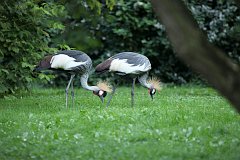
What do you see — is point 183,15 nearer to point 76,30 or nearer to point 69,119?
point 76,30

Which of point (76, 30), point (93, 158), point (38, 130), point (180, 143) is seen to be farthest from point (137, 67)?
point (76, 30)

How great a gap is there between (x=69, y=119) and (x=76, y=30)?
4.86 meters

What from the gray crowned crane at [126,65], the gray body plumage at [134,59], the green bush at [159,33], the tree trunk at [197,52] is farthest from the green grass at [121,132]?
the green bush at [159,33]

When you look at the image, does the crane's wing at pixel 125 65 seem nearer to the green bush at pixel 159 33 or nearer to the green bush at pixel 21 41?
the green bush at pixel 21 41

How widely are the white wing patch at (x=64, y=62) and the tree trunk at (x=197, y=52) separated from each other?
6.90m

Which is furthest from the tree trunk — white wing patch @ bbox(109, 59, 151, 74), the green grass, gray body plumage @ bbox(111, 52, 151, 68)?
gray body plumage @ bbox(111, 52, 151, 68)

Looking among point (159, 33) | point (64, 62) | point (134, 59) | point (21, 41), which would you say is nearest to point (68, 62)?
point (64, 62)

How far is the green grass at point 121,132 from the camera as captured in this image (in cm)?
777

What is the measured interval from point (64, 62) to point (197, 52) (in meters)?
7.07

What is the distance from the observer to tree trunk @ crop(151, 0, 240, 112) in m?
5.26

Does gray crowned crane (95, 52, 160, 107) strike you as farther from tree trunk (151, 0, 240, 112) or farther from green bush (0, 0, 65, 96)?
tree trunk (151, 0, 240, 112)

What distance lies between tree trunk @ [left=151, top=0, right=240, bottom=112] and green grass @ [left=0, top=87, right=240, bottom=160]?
2215 millimetres

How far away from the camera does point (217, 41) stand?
62.3 feet

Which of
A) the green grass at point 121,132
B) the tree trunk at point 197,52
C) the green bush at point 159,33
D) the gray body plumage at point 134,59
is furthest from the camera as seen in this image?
the green bush at point 159,33
